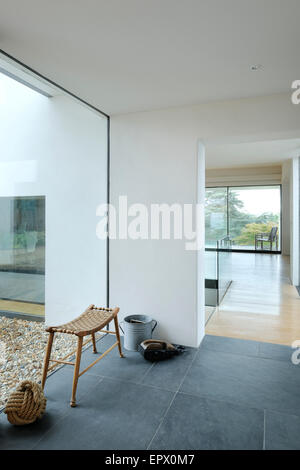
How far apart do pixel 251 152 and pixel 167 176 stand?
4482 mm

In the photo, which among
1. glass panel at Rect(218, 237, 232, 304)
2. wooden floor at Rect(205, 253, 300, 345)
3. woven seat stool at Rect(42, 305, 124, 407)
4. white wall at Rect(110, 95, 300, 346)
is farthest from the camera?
glass panel at Rect(218, 237, 232, 304)

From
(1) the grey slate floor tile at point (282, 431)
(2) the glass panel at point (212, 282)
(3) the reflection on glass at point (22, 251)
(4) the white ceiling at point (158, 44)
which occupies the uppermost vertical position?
(4) the white ceiling at point (158, 44)

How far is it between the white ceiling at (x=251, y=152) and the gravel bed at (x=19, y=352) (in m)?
4.27

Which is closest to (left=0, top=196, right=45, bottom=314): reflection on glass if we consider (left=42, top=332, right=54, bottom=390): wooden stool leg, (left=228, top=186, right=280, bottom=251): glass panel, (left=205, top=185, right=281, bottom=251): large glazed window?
(left=42, top=332, right=54, bottom=390): wooden stool leg

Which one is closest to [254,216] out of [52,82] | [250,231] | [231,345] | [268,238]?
[250,231]

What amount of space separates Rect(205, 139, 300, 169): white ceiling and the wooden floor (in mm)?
2638

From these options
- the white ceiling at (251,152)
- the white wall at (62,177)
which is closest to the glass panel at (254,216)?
the white ceiling at (251,152)

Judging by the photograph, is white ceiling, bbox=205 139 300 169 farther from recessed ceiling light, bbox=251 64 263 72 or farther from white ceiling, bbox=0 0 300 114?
recessed ceiling light, bbox=251 64 263 72

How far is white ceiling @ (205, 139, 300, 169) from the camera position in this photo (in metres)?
6.00

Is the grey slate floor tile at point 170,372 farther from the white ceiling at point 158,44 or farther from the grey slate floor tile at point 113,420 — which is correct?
the white ceiling at point 158,44

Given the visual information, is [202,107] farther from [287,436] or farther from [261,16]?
[287,436]

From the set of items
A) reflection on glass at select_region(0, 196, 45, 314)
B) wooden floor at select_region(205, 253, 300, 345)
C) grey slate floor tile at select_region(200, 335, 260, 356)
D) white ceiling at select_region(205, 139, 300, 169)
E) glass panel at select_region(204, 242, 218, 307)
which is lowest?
grey slate floor tile at select_region(200, 335, 260, 356)

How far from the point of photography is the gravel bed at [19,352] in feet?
7.66

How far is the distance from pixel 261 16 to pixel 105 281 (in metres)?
2.70
